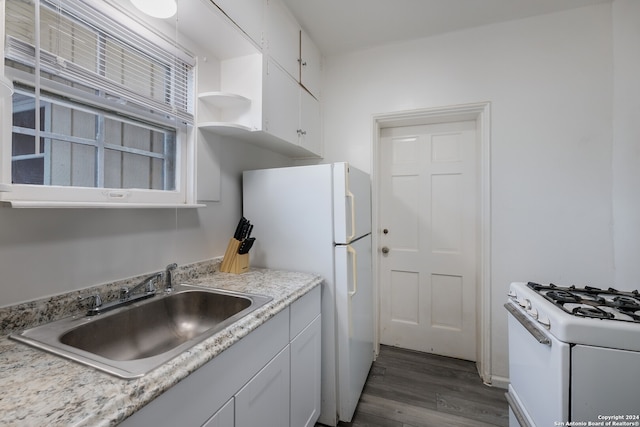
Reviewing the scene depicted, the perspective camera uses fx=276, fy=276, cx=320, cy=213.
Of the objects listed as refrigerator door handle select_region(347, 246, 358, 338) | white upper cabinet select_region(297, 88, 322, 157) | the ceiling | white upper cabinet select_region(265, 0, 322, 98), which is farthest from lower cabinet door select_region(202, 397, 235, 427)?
the ceiling

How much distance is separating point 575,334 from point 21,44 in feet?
6.82

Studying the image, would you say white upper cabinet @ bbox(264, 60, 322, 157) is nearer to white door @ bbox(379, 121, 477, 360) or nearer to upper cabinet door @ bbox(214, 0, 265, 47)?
upper cabinet door @ bbox(214, 0, 265, 47)

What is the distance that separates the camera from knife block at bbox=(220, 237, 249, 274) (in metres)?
1.65

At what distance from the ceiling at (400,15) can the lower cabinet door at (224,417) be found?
2281mm

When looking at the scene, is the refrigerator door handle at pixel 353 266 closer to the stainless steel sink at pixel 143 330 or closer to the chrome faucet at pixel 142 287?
the stainless steel sink at pixel 143 330

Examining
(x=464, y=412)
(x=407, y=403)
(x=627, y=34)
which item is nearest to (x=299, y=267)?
(x=407, y=403)

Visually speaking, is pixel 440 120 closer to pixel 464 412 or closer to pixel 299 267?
pixel 299 267

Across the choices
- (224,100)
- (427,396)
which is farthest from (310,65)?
(427,396)

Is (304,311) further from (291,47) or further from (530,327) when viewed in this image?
(291,47)

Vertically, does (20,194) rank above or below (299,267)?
above

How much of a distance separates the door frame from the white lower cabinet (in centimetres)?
110

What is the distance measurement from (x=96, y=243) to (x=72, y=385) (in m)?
0.67

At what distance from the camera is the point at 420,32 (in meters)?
2.20

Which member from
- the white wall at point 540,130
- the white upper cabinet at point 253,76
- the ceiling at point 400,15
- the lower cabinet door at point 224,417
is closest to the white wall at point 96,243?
the white upper cabinet at point 253,76
